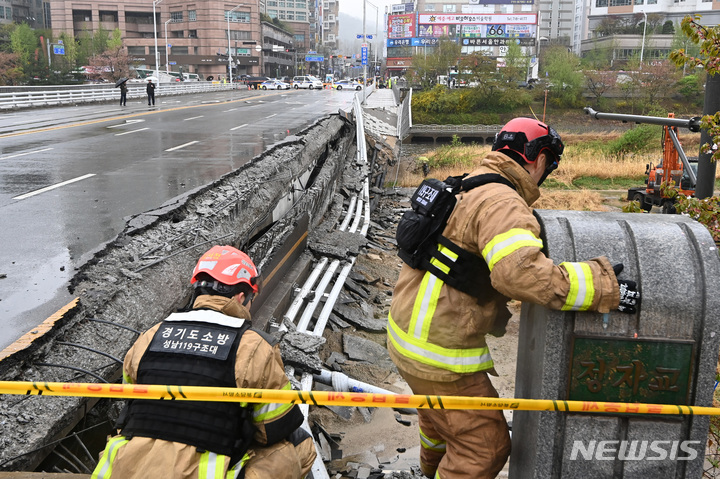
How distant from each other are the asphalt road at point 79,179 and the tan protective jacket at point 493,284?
2769mm

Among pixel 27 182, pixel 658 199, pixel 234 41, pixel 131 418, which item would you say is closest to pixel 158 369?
pixel 131 418

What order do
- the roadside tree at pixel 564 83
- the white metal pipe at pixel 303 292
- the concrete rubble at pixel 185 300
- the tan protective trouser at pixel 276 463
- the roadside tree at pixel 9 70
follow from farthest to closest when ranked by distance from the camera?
the roadside tree at pixel 564 83, the roadside tree at pixel 9 70, the white metal pipe at pixel 303 292, the concrete rubble at pixel 185 300, the tan protective trouser at pixel 276 463

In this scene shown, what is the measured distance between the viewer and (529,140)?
136 inches

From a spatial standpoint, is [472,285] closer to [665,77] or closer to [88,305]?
[88,305]

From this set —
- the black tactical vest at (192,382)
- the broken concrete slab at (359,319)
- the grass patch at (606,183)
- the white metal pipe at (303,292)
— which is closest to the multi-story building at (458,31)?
the grass patch at (606,183)

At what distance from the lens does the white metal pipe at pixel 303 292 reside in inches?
280

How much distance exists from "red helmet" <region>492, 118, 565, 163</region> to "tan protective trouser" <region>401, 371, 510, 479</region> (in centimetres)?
119

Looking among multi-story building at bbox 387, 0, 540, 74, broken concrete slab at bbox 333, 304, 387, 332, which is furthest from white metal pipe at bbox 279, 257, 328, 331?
multi-story building at bbox 387, 0, 540, 74

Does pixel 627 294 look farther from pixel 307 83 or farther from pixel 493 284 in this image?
pixel 307 83

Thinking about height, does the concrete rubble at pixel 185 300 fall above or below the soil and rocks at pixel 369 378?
above

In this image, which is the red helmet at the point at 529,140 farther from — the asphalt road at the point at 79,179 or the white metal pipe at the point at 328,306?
the white metal pipe at the point at 328,306

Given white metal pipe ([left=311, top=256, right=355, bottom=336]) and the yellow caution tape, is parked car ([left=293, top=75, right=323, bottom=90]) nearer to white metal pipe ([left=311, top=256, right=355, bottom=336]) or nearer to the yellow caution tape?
white metal pipe ([left=311, top=256, right=355, bottom=336])

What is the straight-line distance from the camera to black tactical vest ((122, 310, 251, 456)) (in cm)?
282

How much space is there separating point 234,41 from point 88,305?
360 ft
